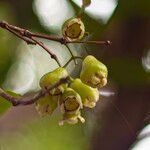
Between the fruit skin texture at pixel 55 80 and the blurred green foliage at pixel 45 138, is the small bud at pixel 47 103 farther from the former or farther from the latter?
the blurred green foliage at pixel 45 138

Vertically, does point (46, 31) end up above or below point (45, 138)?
above

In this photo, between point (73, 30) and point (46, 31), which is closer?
point (73, 30)

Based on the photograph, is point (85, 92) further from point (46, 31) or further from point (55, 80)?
point (46, 31)

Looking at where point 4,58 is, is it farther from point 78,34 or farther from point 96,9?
point 78,34

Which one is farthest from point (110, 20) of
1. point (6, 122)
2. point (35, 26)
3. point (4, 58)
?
point (6, 122)

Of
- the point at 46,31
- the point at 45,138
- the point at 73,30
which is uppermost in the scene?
the point at 73,30

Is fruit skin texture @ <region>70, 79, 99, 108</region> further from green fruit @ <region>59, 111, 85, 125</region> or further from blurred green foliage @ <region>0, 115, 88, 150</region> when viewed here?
blurred green foliage @ <region>0, 115, 88, 150</region>

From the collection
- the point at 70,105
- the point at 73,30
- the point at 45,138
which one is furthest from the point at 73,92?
the point at 45,138
